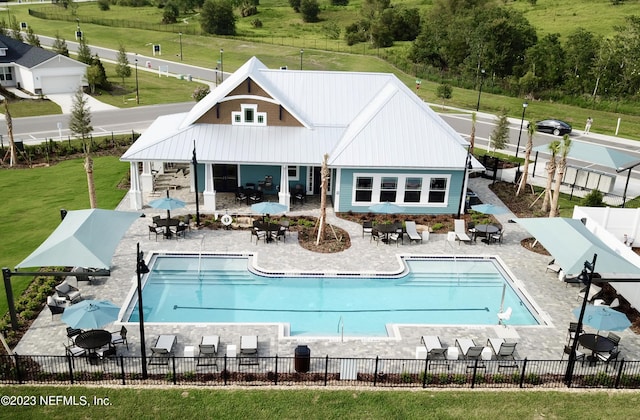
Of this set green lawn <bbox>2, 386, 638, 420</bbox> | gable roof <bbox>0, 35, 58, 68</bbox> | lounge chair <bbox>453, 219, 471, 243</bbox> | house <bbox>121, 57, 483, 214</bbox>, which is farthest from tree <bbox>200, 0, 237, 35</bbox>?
green lawn <bbox>2, 386, 638, 420</bbox>

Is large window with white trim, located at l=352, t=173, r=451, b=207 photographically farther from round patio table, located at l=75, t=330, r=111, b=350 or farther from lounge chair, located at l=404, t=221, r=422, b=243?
round patio table, located at l=75, t=330, r=111, b=350

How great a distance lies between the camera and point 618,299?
999 inches

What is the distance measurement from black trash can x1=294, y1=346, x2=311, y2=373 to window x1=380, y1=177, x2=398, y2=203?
15.9m

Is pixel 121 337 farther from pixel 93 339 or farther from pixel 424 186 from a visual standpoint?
pixel 424 186

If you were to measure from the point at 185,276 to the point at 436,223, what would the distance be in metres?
14.5

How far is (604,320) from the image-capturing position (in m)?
21.0

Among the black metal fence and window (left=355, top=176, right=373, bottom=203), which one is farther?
window (left=355, top=176, right=373, bottom=203)

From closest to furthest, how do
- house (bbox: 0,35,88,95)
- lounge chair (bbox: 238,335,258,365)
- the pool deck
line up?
lounge chair (bbox: 238,335,258,365)
the pool deck
house (bbox: 0,35,88,95)

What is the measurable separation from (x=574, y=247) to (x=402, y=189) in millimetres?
11364

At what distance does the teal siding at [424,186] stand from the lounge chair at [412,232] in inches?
103

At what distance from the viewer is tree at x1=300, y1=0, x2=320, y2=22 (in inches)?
4838

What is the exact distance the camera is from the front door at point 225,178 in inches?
1427

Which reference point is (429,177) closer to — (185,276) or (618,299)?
(618,299)

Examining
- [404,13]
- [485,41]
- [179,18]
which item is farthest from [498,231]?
[179,18]
